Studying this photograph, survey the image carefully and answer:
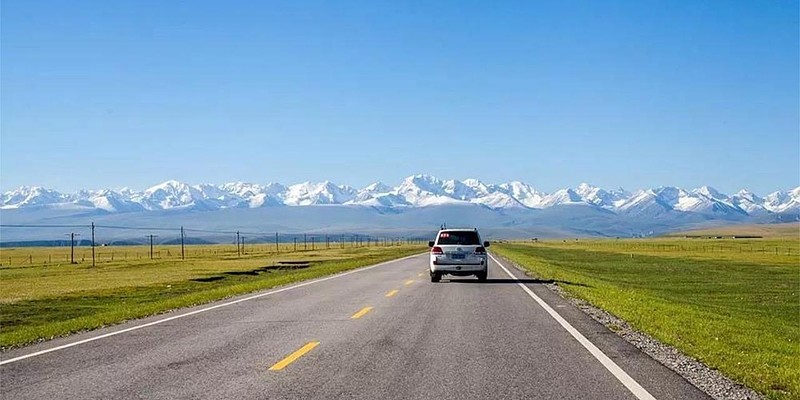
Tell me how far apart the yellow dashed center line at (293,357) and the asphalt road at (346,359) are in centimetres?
3

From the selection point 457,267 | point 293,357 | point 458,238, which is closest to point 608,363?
point 293,357

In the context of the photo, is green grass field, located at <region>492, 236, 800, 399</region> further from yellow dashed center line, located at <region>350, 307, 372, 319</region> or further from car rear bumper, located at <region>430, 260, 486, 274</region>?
yellow dashed center line, located at <region>350, 307, 372, 319</region>

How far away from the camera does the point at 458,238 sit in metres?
33.1

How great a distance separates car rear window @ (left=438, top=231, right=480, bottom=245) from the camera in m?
32.9

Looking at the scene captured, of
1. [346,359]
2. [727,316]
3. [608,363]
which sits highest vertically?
[346,359]

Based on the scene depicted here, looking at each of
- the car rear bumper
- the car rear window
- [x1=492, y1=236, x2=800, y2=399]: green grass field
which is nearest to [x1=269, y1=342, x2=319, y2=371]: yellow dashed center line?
[x1=492, y1=236, x2=800, y2=399]: green grass field

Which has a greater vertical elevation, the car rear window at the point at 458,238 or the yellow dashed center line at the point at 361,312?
the car rear window at the point at 458,238

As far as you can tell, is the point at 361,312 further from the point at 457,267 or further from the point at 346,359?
the point at 457,267

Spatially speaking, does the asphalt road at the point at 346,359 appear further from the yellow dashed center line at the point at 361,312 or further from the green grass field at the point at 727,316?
the green grass field at the point at 727,316

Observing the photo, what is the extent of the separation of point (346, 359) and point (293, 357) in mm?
842

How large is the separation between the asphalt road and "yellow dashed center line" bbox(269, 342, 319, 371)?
3 cm

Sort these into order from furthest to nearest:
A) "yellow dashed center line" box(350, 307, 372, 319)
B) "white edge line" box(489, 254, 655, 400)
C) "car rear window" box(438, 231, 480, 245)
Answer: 1. "car rear window" box(438, 231, 480, 245)
2. "yellow dashed center line" box(350, 307, 372, 319)
3. "white edge line" box(489, 254, 655, 400)

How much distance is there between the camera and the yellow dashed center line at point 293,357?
37.7 feet

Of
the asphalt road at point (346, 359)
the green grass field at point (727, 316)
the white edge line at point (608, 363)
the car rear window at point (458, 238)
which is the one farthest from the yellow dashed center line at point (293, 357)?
the car rear window at point (458, 238)
